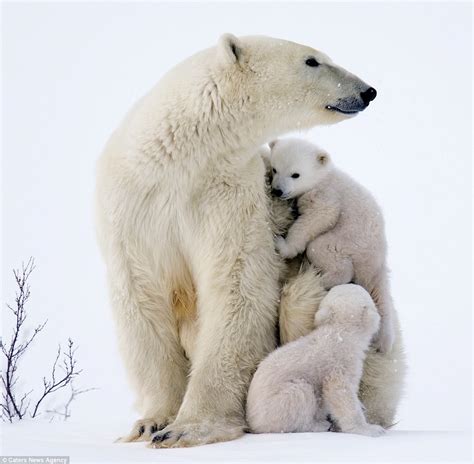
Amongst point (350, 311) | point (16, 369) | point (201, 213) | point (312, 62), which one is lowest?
point (16, 369)

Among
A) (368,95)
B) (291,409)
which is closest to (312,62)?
(368,95)

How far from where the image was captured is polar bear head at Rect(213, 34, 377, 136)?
5926 mm

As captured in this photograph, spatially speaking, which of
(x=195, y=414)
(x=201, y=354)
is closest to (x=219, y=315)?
(x=201, y=354)

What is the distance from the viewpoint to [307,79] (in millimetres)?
6059

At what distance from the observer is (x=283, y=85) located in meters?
5.99

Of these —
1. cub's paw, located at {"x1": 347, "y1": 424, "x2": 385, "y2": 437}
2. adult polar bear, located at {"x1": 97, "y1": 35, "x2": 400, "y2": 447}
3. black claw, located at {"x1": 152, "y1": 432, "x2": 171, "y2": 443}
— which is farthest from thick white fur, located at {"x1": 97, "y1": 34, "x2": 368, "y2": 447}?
cub's paw, located at {"x1": 347, "y1": 424, "x2": 385, "y2": 437}

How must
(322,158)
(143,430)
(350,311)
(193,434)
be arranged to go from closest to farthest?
(193,434), (350,311), (143,430), (322,158)

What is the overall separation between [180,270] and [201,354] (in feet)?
1.95

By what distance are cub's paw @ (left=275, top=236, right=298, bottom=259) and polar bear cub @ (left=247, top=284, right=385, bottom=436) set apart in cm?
60

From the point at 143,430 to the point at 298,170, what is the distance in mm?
1933

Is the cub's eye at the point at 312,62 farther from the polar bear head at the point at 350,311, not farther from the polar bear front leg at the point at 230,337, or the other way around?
the polar bear head at the point at 350,311

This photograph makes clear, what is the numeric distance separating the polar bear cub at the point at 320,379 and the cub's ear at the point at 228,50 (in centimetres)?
169

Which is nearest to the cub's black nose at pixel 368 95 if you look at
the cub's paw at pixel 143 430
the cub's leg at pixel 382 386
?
the cub's leg at pixel 382 386

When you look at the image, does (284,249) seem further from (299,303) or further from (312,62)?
(312,62)
